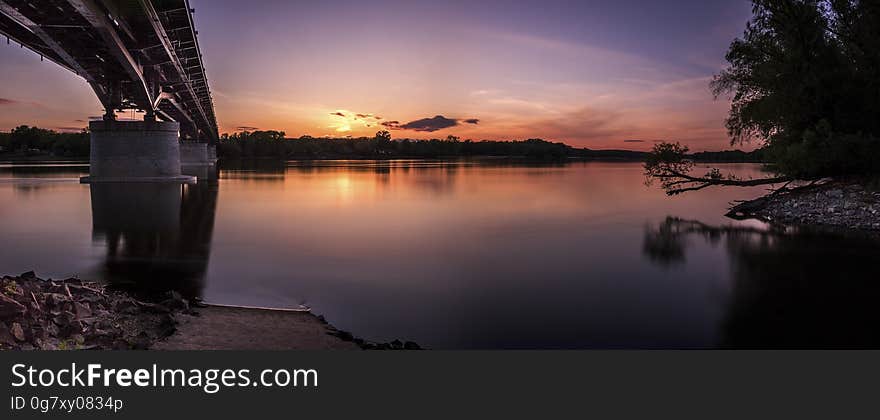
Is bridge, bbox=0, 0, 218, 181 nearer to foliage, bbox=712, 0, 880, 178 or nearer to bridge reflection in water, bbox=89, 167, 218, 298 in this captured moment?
bridge reflection in water, bbox=89, 167, 218, 298

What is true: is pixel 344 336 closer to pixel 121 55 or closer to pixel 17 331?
pixel 17 331

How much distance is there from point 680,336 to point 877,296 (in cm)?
620

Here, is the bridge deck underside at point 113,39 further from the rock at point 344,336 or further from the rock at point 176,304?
the rock at point 344,336

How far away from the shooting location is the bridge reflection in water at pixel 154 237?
12.7 m

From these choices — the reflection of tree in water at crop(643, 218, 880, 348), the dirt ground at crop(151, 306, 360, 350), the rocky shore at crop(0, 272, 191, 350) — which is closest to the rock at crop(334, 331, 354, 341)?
the dirt ground at crop(151, 306, 360, 350)

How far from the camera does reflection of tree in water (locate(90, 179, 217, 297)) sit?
41.8 ft

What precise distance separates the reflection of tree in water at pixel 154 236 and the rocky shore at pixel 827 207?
25553mm

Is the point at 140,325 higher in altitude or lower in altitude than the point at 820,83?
lower

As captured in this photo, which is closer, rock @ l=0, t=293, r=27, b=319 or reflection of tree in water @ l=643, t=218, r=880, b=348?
rock @ l=0, t=293, r=27, b=319

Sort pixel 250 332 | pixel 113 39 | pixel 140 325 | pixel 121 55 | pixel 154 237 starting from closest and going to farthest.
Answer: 1. pixel 140 325
2. pixel 250 332
3. pixel 154 237
4. pixel 113 39
5. pixel 121 55

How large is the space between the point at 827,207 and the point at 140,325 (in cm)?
2804

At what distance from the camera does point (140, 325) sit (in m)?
8.31

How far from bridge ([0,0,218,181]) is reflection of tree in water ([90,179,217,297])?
23.8ft

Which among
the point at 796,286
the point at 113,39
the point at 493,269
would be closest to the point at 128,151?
the point at 113,39
